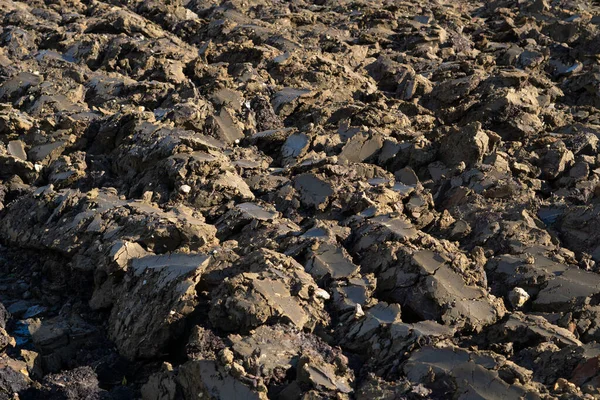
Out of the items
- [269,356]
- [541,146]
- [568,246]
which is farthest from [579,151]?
[269,356]

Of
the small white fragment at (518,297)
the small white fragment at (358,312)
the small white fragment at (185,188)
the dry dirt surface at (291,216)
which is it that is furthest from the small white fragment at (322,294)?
the small white fragment at (185,188)

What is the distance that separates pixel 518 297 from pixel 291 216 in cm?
326

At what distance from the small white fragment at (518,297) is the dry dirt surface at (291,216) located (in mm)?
46

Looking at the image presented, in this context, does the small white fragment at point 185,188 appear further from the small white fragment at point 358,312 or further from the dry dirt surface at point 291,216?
the small white fragment at point 358,312

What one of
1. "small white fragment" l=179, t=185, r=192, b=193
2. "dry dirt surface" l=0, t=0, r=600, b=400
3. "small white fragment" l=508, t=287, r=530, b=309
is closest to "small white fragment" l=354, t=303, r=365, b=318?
"dry dirt surface" l=0, t=0, r=600, b=400

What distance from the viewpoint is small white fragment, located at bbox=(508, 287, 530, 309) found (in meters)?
7.87

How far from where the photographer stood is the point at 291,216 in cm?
962

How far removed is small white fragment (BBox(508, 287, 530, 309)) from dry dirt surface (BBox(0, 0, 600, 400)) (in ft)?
0.15

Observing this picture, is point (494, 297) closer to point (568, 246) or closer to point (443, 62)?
point (568, 246)

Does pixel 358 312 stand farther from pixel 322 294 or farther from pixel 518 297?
pixel 518 297

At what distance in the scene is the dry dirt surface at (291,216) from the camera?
688 centimetres

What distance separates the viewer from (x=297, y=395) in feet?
20.8

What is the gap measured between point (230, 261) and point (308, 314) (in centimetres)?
135

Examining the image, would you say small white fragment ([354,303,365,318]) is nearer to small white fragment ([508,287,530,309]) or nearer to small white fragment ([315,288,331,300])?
small white fragment ([315,288,331,300])
